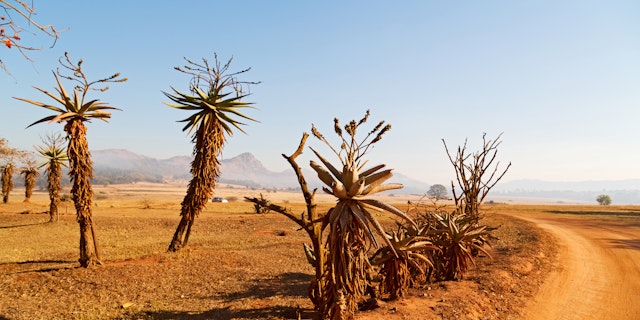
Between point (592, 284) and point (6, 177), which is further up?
point (6, 177)

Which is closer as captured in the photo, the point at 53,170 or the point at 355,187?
the point at 355,187

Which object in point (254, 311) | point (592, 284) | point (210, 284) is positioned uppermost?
point (592, 284)

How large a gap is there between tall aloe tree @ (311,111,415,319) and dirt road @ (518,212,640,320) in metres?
5.24

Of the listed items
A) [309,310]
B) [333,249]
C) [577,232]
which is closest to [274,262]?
[309,310]

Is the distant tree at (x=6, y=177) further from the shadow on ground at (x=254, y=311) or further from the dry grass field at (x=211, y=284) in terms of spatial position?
the shadow on ground at (x=254, y=311)

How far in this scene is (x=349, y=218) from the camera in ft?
19.7

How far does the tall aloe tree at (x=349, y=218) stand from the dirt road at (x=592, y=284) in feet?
17.2

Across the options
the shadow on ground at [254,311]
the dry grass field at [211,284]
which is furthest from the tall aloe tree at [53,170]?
the shadow on ground at [254,311]

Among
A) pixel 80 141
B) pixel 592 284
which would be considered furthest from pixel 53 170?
pixel 592 284

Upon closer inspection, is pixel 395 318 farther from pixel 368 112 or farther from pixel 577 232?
pixel 577 232

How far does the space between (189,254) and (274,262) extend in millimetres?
3747

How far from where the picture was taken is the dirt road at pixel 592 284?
8.70 m

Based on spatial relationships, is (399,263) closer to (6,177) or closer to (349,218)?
(349,218)

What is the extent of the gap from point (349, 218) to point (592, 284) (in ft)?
31.9
